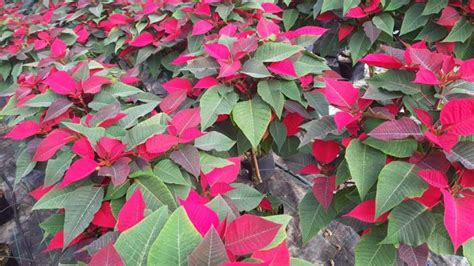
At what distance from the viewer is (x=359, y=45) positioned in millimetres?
1806

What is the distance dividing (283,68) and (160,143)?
45cm

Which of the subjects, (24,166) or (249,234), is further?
(24,166)

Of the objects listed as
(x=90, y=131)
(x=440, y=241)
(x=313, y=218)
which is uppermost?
(x=90, y=131)

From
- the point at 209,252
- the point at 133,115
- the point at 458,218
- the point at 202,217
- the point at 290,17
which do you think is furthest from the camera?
the point at 290,17

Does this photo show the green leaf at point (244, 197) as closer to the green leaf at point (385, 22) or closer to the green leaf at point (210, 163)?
the green leaf at point (210, 163)

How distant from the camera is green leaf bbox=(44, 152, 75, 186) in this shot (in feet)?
2.94

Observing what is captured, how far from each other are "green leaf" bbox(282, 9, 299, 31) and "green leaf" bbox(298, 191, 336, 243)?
1.25 meters

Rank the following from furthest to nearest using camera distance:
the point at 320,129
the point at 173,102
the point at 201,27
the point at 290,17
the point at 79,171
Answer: the point at 290,17
the point at 201,27
the point at 173,102
the point at 320,129
the point at 79,171

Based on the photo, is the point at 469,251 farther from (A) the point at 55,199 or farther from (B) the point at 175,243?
(A) the point at 55,199

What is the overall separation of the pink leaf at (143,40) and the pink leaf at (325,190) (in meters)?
1.01

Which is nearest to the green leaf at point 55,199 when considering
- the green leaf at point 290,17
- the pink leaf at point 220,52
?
the pink leaf at point 220,52

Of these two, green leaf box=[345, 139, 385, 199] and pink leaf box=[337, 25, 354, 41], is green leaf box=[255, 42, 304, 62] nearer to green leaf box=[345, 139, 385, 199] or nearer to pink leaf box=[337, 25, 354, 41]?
green leaf box=[345, 139, 385, 199]

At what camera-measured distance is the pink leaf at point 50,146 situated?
3.11ft

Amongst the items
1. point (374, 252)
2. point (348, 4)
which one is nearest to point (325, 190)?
point (374, 252)
